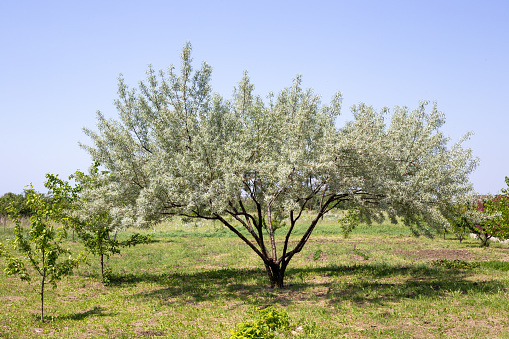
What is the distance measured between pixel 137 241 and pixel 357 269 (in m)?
11.6

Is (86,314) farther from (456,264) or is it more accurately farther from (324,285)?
(456,264)

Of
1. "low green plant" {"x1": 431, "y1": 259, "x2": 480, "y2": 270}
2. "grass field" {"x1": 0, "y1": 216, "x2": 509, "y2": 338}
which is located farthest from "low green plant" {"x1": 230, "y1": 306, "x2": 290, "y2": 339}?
"low green plant" {"x1": 431, "y1": 259, "x2": 480, "y2": 270}

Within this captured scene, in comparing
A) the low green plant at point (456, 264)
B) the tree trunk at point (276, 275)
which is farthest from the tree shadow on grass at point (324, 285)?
the low green plant at point (456, 264)

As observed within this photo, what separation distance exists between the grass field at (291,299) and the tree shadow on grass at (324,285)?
0.16 feet

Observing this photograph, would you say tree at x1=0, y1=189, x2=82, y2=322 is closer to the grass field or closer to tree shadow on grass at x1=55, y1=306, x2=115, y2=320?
tree shadow on grass at x1=55, y1=306, x2=115, y2=320

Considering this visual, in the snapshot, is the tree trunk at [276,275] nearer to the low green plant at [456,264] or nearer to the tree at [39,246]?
the tree at [39,246]

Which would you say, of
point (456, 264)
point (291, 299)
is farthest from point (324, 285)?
point (456, 264)

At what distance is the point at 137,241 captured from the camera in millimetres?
18125

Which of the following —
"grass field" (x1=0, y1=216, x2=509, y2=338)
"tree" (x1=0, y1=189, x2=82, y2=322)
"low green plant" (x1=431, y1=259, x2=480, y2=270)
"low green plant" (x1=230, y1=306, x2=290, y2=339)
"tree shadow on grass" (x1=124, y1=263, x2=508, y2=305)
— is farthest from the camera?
"low green plant" (x1=431, y1=259, x2=480, y2=270)

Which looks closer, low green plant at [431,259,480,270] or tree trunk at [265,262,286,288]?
tree trunk at [265,262,286,288]

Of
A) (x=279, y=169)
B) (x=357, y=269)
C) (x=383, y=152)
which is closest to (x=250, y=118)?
(x=279, y=169)

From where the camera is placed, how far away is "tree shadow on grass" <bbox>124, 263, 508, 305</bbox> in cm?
1364

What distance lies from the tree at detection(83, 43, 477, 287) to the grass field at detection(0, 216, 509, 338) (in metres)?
2.80

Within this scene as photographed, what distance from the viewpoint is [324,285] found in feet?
51.6
